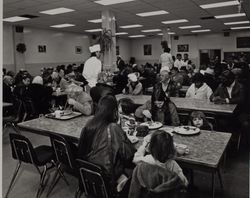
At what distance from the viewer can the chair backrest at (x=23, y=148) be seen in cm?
229

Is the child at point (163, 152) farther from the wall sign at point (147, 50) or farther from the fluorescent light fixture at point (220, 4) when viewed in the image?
the wall sign at point (147, 50)

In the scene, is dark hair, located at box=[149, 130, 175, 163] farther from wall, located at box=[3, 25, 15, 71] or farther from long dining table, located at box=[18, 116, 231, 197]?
wall, located at box=[3, 25, 15, 71]

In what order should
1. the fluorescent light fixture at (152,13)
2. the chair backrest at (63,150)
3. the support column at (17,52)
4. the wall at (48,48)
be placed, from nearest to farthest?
the chair backrest at (63,150) < the fluorescent light fixture at (152,13) < the wall at (48,48) < the support column at (17,52)

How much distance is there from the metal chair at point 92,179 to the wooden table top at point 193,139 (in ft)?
1.77

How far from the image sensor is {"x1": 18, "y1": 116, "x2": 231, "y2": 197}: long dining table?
175 centimetres

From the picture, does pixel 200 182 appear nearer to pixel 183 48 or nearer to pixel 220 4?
pixel 220 4

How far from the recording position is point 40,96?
4805 millimetres

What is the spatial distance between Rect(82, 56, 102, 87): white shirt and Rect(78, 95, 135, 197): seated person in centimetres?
370

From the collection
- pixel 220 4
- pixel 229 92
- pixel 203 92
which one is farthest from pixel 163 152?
pixel 220 4

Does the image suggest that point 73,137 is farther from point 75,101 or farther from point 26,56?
point 26,56

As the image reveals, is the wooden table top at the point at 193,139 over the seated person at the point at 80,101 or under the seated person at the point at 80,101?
under

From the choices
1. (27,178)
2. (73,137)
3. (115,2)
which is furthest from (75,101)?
(115,2)

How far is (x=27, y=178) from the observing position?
301 centimetres

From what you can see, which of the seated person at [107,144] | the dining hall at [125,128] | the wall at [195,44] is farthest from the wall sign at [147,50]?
the seated person at [107,144]
